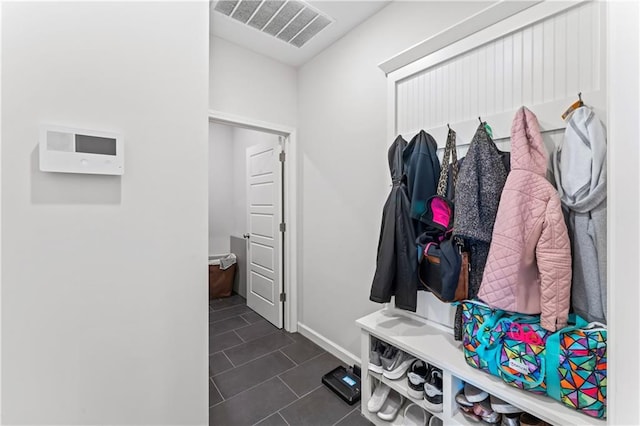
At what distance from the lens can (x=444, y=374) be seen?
3.94 ft

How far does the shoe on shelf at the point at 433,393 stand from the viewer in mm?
1228

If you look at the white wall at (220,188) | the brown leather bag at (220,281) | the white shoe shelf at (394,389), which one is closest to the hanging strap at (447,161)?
the white shoe shelf at (394,389)

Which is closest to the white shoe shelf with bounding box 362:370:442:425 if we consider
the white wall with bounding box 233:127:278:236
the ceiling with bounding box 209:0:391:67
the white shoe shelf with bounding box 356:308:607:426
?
the white shoe shelf with bounding box 356:308:607:426

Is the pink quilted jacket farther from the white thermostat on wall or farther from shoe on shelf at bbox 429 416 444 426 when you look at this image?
the white thermostat on wall

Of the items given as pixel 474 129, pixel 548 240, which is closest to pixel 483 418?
pixel 548 240

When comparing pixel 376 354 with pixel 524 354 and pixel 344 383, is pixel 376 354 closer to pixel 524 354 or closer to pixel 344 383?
pixel 344 383

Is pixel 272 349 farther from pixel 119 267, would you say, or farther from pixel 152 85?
pixel 152 85

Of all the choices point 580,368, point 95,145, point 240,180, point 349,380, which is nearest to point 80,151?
point 95,145

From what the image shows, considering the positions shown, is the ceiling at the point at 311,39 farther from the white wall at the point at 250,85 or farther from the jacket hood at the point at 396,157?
the jacket hood at the point at 396,157

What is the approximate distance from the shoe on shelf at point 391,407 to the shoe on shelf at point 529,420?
671 millimetres

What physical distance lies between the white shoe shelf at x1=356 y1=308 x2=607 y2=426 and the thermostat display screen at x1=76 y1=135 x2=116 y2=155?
5.07ft

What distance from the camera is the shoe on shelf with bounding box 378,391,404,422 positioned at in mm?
1461

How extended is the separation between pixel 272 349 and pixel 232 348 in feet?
1.22

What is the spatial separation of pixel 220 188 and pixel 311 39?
2796 millimetres
